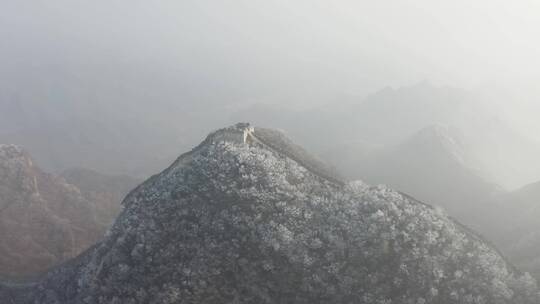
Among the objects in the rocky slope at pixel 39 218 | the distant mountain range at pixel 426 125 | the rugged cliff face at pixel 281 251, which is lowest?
the rocky slope at pixel 39 218

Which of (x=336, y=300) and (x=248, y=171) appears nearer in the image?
(x=336, y=300)

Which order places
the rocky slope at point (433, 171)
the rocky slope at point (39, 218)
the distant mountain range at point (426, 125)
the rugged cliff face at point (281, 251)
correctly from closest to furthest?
the rugged cliff face at point (281, 251), the rocky slope at point (39, 218), the rocky slope at point (433, 171), the distant mountain range at point (426, 125)

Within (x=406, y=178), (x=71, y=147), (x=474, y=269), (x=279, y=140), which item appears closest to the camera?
(x=474, y=269)

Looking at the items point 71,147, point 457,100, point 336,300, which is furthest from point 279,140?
point 71,147

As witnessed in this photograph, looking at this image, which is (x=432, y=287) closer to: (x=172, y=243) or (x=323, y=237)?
(x=323, y=237)

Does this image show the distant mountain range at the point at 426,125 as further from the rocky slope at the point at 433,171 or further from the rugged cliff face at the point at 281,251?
the rugged cliff face at the point at 281,251

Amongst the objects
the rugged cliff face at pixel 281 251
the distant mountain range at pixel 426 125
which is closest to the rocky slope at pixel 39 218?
the rugged cliff face at pixel 281 251

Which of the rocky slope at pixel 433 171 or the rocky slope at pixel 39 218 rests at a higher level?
→ the rocky slope at pixel 433 171
